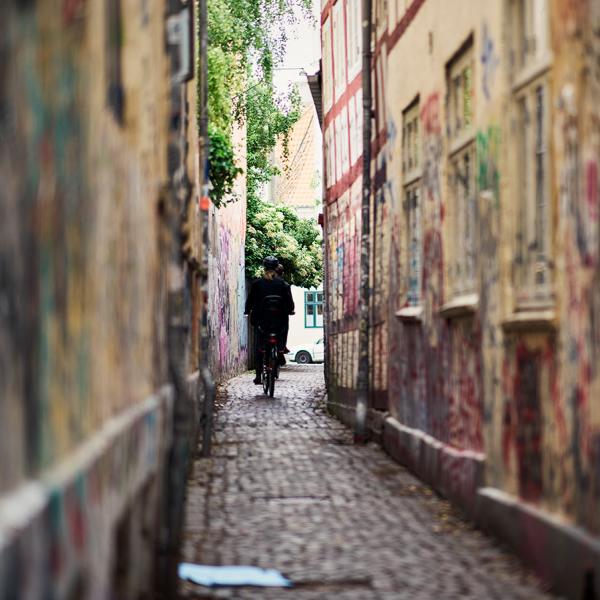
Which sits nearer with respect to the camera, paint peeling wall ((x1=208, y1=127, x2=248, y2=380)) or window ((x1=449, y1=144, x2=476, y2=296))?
window ((x1=449, y1=144, x2=476, y2=296))

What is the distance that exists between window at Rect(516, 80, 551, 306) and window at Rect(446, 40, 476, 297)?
1.39 m

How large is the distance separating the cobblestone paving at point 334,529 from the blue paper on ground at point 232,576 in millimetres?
100

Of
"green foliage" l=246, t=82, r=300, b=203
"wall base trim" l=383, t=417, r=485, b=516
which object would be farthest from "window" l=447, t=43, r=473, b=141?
"green foliage" l=246, t=82, r=300, b=203

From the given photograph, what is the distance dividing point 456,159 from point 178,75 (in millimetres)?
3518

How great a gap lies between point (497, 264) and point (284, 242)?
35583 millimetres

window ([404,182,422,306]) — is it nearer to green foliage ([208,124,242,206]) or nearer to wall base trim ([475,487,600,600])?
wall base trim ([475,487,600,600])

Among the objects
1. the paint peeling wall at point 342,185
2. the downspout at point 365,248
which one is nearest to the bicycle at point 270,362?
the paint peeling wall at point 342,185

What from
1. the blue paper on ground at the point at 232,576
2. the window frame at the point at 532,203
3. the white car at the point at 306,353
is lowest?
the blue paper on ground at the point at 232,576

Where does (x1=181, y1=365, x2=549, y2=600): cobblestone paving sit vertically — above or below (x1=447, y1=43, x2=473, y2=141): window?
below

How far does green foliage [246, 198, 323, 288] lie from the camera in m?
43.7

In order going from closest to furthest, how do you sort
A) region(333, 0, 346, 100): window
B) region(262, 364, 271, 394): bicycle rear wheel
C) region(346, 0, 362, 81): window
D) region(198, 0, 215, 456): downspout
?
1. region(198, 0, 215, 456): downspout
2. region(346, 0, 362, 81): window
3. region(333, 0, 346, 100): window
4. region(262, 364, 271, 394): bicycle rear wheel

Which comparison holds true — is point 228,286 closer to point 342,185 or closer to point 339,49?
point 339,49

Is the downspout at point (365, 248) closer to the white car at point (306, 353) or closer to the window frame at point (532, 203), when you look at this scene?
the window frame at point (532, 203)

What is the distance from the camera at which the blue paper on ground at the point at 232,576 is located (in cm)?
759
